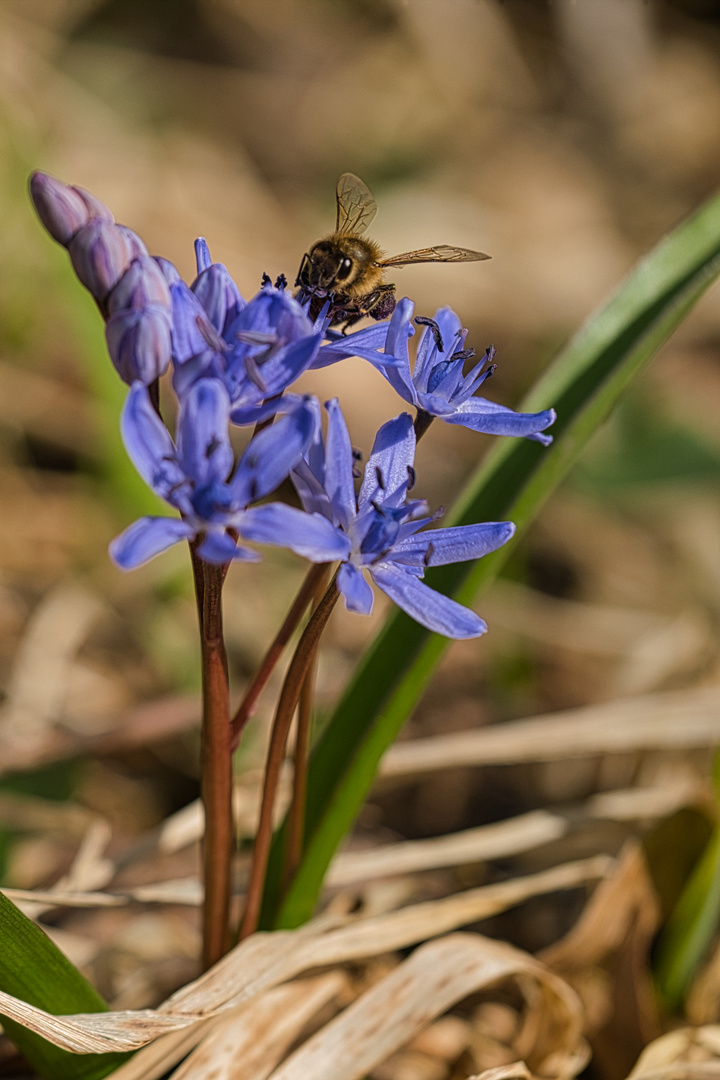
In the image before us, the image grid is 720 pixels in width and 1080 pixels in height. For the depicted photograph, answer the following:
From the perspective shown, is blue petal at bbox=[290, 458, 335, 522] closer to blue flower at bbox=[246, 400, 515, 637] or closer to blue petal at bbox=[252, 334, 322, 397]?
blue flower at bbox=[246, 400, 515, 637]

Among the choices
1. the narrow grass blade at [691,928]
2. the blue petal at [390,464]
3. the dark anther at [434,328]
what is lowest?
the narrow grass blade at [691,928]

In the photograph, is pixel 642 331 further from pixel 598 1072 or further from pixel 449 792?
pixel 449 792

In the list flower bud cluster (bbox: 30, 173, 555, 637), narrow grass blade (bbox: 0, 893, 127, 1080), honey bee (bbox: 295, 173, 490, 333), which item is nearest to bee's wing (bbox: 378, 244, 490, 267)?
honey bee (bbox: 295, 173, 490, 333)

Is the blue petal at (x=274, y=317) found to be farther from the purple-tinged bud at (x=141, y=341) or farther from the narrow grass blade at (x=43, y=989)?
the narrow grass blade at (x=43, y=989)

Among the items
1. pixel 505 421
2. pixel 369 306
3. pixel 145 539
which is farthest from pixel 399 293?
pixel 145 539

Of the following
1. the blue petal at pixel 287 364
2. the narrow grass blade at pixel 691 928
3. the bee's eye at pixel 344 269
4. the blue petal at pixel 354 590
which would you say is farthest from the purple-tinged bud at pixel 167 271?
the narrow grass blade at pixel 691 928
